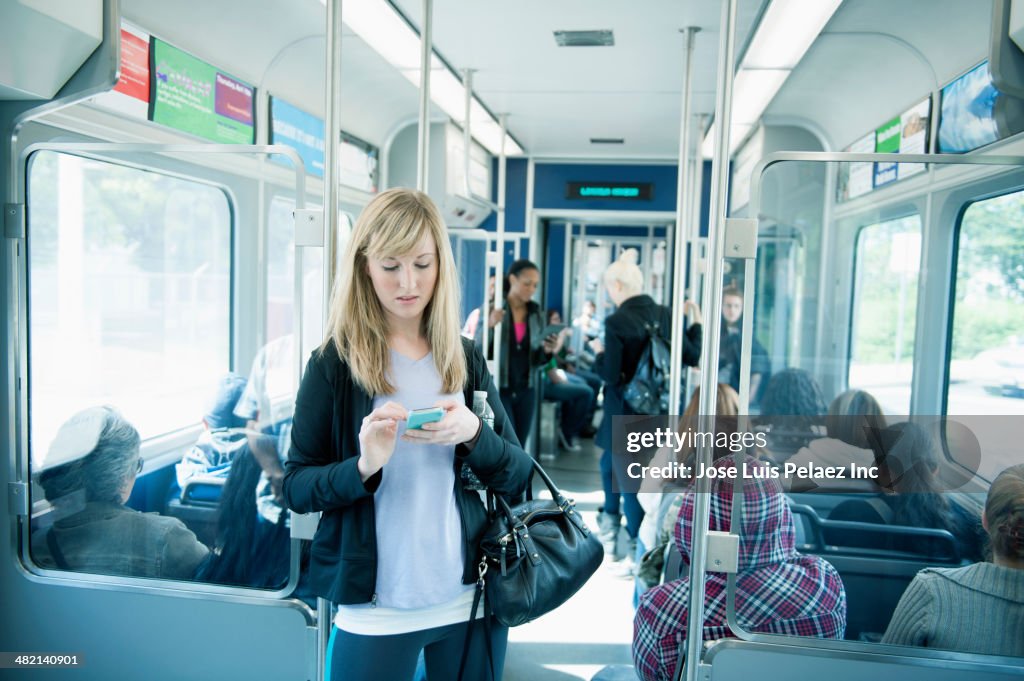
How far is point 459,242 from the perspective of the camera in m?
5.00

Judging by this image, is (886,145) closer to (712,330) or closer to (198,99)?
(712,330)

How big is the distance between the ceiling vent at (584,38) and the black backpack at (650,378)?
1.59 metres

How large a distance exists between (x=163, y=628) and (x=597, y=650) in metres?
1.90

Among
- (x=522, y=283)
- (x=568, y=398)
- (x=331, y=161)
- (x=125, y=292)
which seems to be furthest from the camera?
(x=568, y=398)

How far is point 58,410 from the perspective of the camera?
2383mm

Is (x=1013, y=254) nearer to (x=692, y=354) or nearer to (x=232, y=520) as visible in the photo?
(x=692, y=354)

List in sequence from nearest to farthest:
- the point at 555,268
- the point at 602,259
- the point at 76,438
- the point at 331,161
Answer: the point at 331,161, the point at 76,438, the point at 555,268, the point at 602,259

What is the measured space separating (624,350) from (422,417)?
120 inches

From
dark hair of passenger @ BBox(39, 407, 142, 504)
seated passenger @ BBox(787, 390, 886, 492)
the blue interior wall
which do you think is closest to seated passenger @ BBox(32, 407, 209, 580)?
dark hair of passenger @ BBox(39, 407, 142, 504)

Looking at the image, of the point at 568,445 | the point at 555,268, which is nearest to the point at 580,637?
the point at 568,445

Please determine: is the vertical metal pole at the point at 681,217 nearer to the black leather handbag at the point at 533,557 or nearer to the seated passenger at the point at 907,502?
the seated passenger at the point at 907,502

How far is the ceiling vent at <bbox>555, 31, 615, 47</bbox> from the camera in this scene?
374 cm

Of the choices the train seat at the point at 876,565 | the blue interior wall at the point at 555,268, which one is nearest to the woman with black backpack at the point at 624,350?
the train seat at the point at 876,565

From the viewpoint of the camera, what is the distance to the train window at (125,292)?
2379 millimetres
